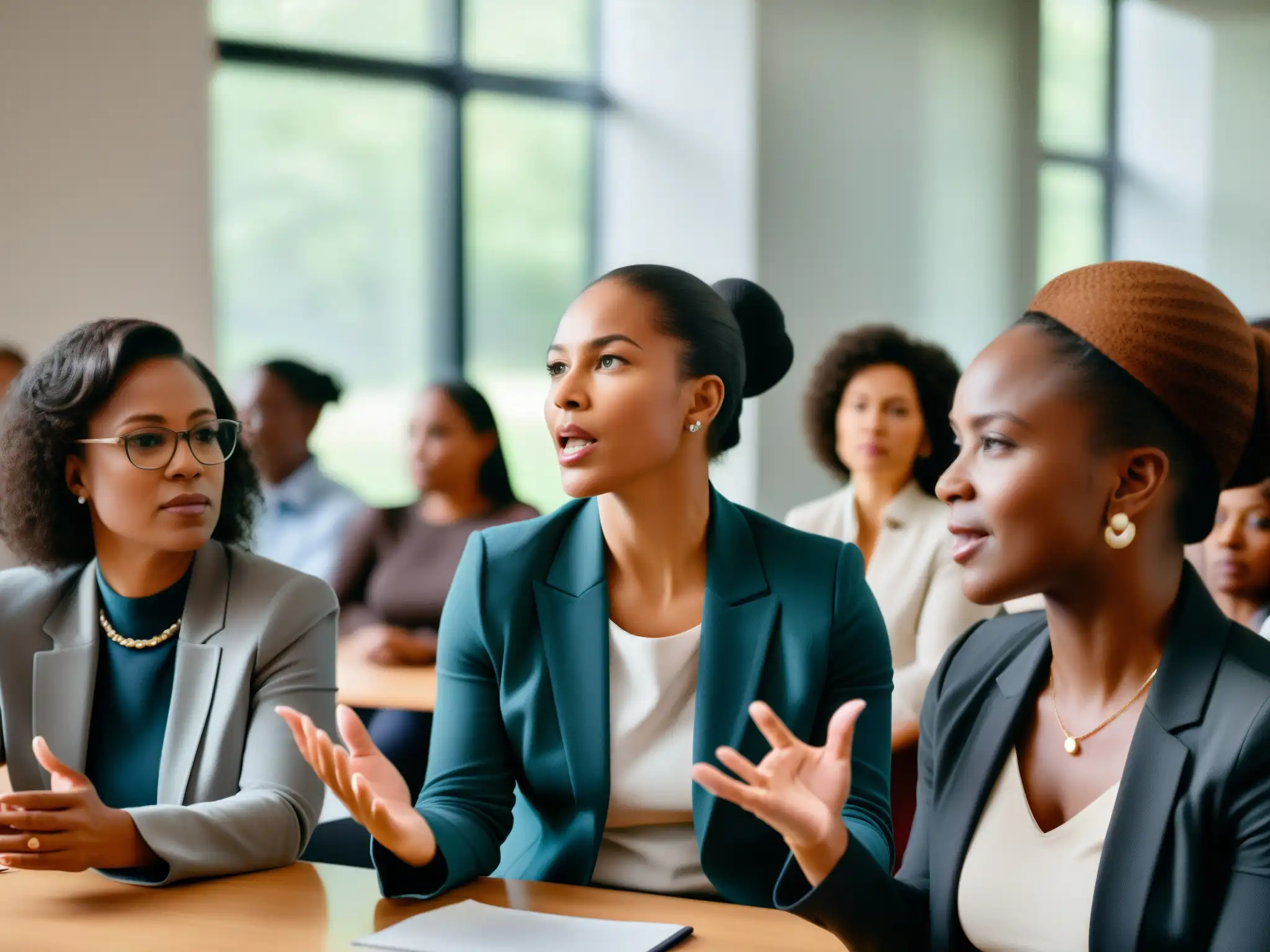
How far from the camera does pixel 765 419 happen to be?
628cm

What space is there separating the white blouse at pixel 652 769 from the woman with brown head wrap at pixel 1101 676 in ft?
1.12

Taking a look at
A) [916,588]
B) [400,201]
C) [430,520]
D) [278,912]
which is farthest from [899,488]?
[400,201]

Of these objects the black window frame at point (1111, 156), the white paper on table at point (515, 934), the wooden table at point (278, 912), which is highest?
the black window frame at point (1111, 156)

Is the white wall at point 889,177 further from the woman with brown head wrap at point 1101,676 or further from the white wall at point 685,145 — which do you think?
the woman with brown head wrap at point 1101,676

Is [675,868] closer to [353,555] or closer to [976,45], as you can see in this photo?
[353,555]

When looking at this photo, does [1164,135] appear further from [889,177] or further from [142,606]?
[142,606]

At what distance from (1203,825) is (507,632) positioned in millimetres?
876

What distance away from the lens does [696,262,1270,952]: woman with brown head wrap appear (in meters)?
1.39

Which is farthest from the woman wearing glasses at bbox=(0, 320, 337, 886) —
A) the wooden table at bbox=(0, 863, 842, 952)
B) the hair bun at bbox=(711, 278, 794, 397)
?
the hair bun at bbox=(711, 278, 794, 397)

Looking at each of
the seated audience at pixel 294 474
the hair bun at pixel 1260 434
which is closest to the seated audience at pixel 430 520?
the seated audience at pixel 294 474

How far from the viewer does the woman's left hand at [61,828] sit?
1.63 meters

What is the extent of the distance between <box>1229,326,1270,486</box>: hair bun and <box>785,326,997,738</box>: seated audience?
1952 millimetres

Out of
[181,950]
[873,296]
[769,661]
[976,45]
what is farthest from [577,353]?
[976,45]

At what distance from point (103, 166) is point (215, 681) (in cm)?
332
